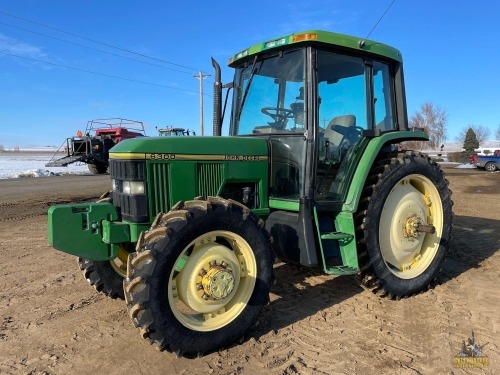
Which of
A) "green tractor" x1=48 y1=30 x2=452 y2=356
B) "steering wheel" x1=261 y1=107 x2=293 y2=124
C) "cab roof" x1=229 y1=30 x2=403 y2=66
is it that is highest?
"cab roof" x1=229 y1=30 x2=403 y2=66

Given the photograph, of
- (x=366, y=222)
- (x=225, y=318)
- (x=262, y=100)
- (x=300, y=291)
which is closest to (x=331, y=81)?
(x=262, y=100)

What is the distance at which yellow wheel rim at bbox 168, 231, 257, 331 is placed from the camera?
311cm

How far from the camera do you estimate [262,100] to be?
4320 mm

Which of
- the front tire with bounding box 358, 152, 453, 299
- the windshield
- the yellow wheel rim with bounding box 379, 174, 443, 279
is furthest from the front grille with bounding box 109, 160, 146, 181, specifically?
A: the yellow wheel rim with bounding box 379, 174, 443, 279

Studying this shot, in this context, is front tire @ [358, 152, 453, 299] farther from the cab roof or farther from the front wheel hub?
the front wheel hub

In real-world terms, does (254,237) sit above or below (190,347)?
above

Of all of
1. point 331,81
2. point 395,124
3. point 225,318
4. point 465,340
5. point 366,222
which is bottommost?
point 465,340

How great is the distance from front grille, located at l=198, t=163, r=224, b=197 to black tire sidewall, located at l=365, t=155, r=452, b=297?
4.76ft

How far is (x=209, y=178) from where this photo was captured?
3656 millimetres

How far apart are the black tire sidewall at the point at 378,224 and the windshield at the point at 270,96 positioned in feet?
3.28

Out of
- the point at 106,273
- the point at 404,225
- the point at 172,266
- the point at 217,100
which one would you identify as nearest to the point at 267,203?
the point at 217,100

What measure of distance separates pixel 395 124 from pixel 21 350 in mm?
4121

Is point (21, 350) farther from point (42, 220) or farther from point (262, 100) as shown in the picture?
point (42, 220)

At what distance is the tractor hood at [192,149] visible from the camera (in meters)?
3.34
